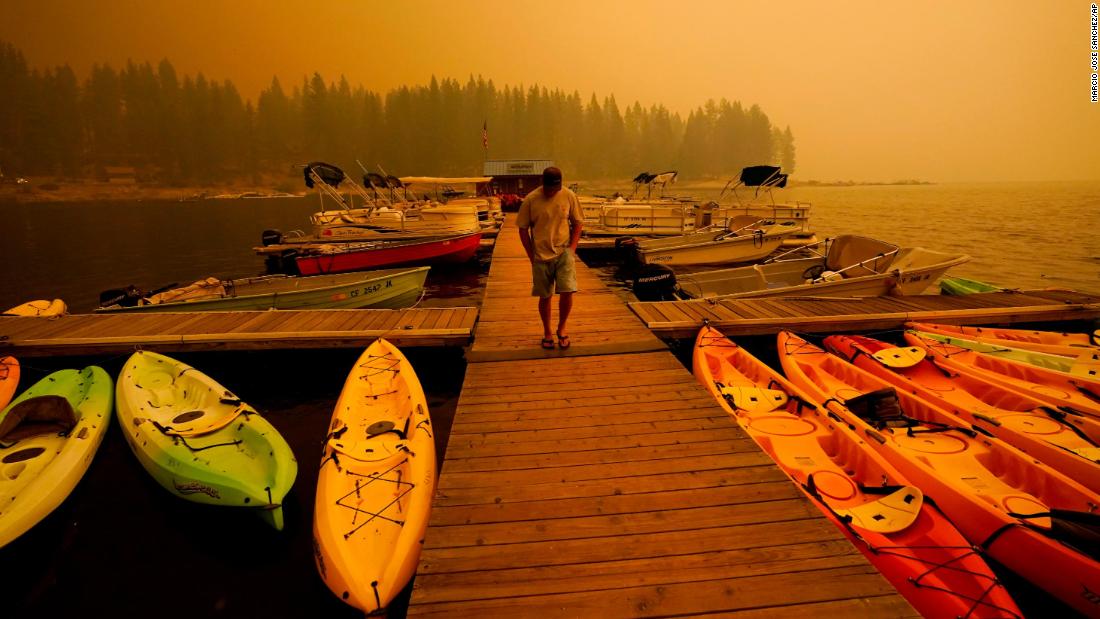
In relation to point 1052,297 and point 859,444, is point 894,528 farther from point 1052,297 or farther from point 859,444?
point 1052,297

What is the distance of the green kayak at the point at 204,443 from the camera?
4.54 meters

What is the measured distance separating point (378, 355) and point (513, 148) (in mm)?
125429

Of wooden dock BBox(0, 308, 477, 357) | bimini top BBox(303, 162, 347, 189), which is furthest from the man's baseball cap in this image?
bimini top BBox(303, 162, 347, 189)

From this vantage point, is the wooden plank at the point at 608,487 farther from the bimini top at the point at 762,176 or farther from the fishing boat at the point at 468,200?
the fishing boat at the point at 468,200

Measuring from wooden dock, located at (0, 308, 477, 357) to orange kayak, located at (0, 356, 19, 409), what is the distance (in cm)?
83

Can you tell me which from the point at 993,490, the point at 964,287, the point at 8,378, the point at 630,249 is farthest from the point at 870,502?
the point at 630,249

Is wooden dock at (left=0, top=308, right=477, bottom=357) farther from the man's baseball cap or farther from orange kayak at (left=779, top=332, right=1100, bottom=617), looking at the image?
orange kayak at (left=779, top=332, right=1100, bottom=617)

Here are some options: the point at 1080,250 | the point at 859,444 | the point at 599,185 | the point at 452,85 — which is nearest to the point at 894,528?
the point at 859,444

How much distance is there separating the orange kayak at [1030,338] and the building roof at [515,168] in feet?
132

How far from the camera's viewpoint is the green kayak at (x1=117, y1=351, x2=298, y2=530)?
4.54 m

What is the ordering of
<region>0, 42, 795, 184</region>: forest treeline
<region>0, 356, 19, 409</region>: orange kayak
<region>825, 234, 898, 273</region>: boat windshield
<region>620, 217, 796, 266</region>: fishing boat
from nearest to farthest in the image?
1. <region>0, 356, 19, 409</region>: orange kayak
2. <region>825, 234, 898, 273</region>: boat windshield
3. <region>620, 217, 796, 266</region>: fishing boat
4. <region>0, 42, 795, 184</region>: forest treeline

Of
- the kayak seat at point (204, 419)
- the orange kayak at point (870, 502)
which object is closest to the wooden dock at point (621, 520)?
the orange kayak at point (870, 502)

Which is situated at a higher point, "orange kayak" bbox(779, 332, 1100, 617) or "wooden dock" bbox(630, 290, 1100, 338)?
"wooden dock" bbox(630, 290, 1100, 338)

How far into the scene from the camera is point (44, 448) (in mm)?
5168
